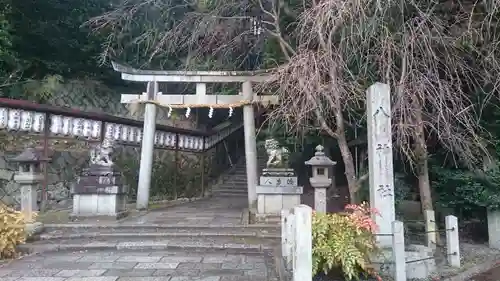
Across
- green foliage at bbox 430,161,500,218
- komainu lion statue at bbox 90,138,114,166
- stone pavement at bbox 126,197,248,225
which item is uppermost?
komainu lion statue at bbox 90,138,114,166

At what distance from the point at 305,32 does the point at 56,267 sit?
6.08 m

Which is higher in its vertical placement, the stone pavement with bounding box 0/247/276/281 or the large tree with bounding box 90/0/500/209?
the large tree with bounding box 90/0/500/209

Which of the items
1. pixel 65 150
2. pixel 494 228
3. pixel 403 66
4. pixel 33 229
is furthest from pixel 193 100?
pixel 494 228

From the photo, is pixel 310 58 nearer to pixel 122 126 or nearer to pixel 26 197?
pixel 26 197

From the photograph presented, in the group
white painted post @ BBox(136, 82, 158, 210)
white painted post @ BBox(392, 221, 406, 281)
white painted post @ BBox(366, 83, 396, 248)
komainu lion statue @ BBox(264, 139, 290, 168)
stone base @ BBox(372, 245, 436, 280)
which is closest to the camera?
white painted post @ BBox(392, 221, 406, 281)

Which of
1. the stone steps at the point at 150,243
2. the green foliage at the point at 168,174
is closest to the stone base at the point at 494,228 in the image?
the stone steps at the point at 150,243

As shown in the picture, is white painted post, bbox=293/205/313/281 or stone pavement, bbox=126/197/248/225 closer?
white painted post, bbox=293/205/313/281

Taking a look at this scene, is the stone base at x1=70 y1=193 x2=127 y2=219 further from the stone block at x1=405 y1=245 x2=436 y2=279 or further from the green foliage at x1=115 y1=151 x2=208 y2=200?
the stone block at x1=405 y1=245 x2=436 y2=279

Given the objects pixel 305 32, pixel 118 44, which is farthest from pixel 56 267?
pixel 118 44

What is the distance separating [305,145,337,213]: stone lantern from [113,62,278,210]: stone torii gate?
2679 mm

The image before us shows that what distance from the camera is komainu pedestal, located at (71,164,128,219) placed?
30.2 ft

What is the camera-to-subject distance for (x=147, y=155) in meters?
11.0

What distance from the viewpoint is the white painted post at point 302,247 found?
4125mm

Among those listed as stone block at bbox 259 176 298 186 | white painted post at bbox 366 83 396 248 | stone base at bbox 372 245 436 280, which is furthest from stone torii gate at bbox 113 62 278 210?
stone base at bbox 372 245 436 280
